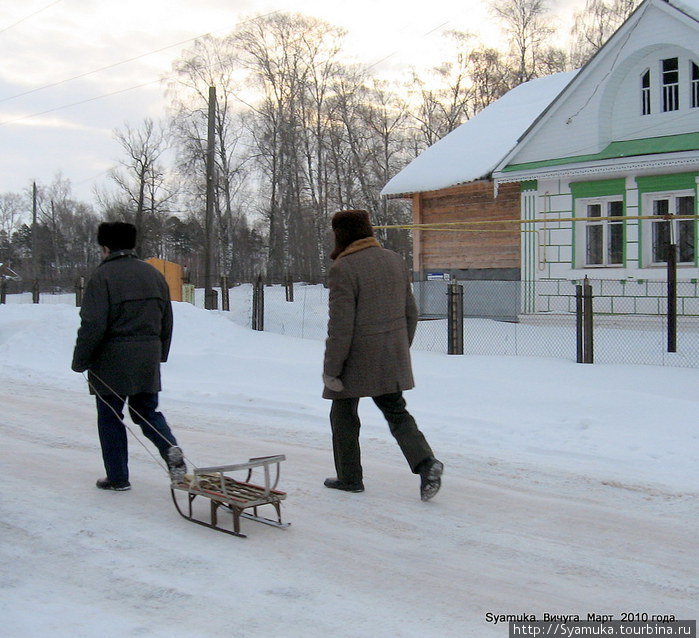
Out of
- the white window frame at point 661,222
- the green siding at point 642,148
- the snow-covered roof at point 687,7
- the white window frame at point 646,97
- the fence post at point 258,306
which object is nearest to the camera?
the snow-covered roof at point 687,7

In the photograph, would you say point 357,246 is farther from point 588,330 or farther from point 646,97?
point 646,97

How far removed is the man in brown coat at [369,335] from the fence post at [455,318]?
25.3 feet

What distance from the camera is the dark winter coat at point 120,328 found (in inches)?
218

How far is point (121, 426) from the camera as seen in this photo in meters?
5.79

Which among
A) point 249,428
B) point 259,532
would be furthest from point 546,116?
point 259,532

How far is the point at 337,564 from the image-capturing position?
452 cm

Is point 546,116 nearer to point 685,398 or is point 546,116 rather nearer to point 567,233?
point 567,233

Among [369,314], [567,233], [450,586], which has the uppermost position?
[567,233]

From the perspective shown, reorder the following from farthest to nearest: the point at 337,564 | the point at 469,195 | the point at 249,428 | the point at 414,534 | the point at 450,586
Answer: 1. the point at 469,195
2. the point at 249,428
3. the point at 414,534
4. the point at 337,564
5. the point at 450,586

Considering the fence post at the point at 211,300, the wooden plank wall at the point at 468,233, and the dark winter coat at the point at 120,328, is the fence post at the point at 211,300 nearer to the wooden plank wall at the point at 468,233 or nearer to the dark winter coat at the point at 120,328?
the wooden plank wall at the point at 468,233

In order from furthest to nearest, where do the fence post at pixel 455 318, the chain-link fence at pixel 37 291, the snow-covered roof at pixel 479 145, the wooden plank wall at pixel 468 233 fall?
1. the chain-link fence at pixel 37 291
2. the wooden plank wall at pixel 468 233
3. the snow-covered roof at pixel 479 145
4. the fence post at pixel 455 318

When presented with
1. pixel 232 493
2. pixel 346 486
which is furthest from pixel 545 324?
pixel 232 493

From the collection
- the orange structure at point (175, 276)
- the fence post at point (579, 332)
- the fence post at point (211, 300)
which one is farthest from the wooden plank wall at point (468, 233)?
the orange structure at point (175, 276)

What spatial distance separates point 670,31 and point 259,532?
15.0m
